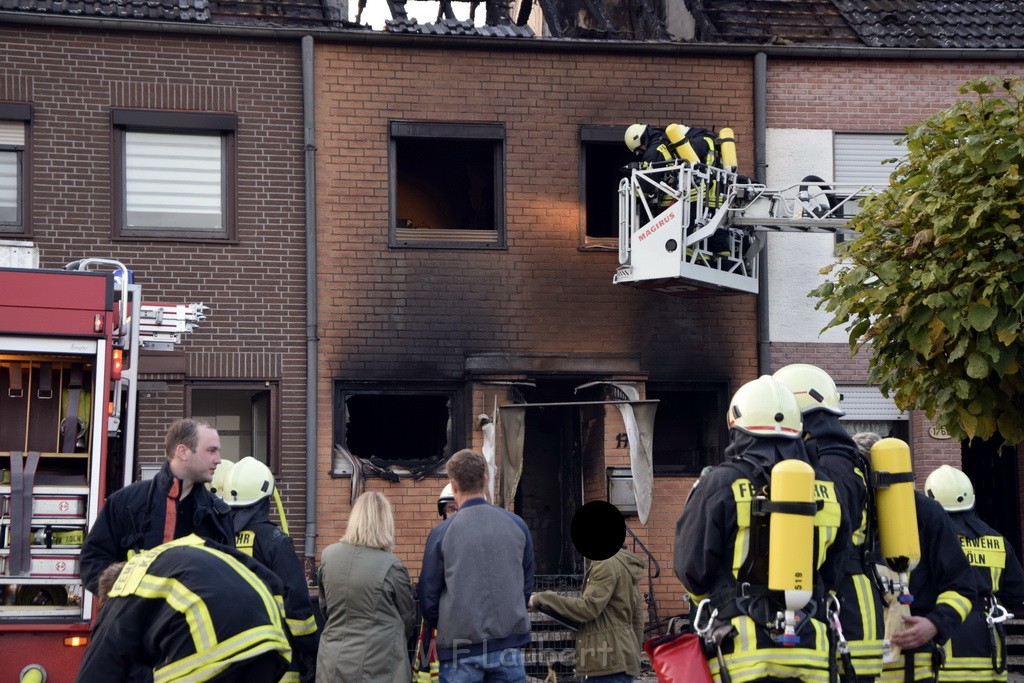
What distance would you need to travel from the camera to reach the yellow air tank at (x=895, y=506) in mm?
6602

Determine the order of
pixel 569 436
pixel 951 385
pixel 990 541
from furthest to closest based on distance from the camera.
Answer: pixel 569 436, pixel 951 385, pixel 990 541

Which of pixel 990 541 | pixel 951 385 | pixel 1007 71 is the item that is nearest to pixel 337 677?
pixel 990 541

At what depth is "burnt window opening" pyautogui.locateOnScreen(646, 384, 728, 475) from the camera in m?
16.1

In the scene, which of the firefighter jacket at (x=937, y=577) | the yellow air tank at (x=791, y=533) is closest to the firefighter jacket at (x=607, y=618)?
the firefighter jacket at (x=937, y=577)

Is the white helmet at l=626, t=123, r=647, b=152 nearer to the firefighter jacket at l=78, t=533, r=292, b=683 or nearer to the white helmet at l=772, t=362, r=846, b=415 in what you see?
the white helmet at l=772, t=362, r=846, b=415

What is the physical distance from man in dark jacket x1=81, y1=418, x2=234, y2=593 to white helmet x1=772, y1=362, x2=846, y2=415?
2640mm

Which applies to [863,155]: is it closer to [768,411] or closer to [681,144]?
[681,144]

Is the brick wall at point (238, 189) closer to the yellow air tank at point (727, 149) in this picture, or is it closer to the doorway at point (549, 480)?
the doorway at point (549, 480)

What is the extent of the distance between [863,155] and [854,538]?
10.4m

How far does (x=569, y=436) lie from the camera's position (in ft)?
54.1

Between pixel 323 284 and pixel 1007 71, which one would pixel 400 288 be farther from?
pixel 1007 71

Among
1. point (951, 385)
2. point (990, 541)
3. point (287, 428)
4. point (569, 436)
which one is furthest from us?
point (569, 436)

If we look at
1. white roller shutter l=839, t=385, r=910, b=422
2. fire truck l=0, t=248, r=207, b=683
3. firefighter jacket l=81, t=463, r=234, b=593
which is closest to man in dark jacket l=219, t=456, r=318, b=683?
firefighter jacket l=81, t=463, r=234, b=593

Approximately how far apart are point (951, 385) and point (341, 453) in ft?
22.6
